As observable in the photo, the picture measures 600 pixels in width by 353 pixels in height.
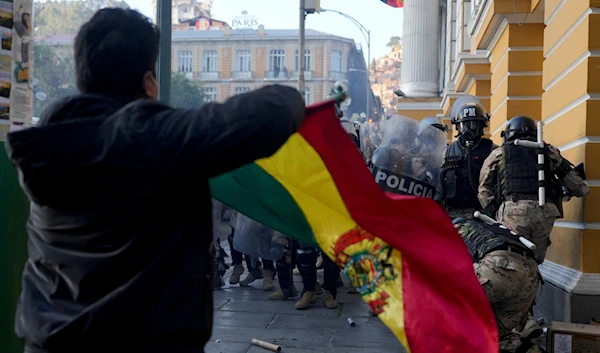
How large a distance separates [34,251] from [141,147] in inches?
19.0

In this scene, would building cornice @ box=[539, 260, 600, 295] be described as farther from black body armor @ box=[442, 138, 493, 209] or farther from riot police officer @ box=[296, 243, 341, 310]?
riot police officer @ box=[296, 243, 341, 310]

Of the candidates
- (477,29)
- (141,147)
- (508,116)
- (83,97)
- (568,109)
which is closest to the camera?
(141,147)

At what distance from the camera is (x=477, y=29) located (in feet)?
40.3

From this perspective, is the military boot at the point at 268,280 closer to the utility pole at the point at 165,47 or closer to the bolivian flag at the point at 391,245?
the utility pole at the point at 165,47

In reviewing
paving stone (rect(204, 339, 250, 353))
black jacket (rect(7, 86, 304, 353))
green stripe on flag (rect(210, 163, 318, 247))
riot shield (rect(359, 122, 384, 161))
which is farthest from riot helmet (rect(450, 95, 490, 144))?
black jacket (rect(7, 86, 304, 353))

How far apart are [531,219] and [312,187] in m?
4.33

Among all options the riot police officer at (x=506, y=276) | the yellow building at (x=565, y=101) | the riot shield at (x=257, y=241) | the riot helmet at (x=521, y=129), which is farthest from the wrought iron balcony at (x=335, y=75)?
the riot police officer at (x=506, y=276)

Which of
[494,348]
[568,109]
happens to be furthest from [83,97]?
[568,109]

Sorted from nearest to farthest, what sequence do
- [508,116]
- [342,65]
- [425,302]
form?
1. [425,302]
2. [508,116]
3. [342,65]

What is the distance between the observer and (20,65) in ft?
13.3

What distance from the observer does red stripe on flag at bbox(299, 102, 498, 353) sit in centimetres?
241

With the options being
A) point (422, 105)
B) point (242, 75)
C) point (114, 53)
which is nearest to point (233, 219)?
point (114, 53)

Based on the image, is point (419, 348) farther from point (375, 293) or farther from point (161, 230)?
point (161, 230)

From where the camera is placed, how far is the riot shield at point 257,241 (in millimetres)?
8336
